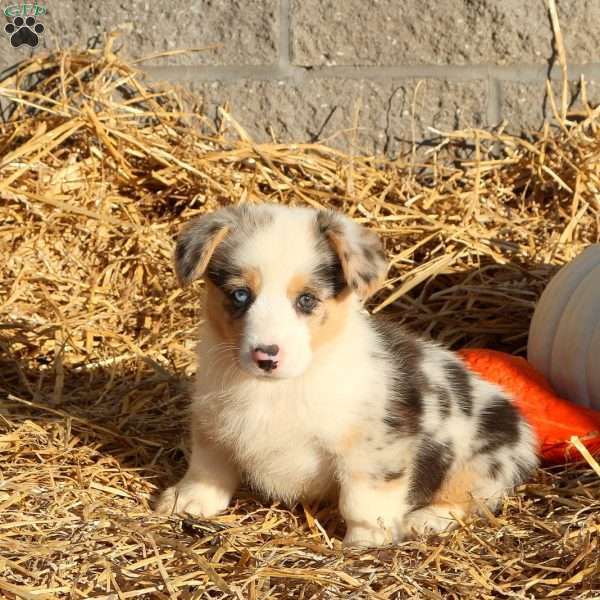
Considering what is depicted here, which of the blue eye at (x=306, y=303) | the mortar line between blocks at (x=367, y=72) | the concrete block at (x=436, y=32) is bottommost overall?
the blue eye at (x=306, y=303)

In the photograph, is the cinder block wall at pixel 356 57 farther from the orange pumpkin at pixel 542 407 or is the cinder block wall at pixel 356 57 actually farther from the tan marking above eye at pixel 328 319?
the tan marking above eye at pixel 328 319

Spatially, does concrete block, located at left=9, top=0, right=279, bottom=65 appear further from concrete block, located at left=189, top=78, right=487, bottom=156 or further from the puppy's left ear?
the puppy's left ear

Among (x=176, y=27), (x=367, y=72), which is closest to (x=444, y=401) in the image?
(x=367, y=72)

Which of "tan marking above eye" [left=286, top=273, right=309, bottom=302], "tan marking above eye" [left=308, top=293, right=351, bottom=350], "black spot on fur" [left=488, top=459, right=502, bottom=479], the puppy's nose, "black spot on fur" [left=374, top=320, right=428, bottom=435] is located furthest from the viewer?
"black spot on fur" [left=488, top=459, right=502, bottom=479]

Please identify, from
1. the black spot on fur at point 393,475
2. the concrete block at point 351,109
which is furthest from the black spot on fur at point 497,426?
the concrete block at point 351,109

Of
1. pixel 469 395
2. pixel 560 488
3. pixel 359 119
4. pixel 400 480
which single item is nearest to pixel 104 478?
pixel 400 480

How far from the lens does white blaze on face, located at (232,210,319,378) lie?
3775mm

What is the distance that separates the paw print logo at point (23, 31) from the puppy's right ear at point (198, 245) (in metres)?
3.03

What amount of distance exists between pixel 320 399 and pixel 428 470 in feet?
1.83

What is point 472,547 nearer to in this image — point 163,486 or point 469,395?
point 469,395

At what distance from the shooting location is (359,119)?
6547 mm

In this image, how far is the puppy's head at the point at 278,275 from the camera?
3799mm

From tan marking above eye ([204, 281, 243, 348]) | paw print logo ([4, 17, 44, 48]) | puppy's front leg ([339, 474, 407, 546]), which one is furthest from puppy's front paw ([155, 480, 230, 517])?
paw print logo ([4, 17, 44, 48])

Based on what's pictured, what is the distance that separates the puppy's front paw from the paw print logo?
11.3 feet
